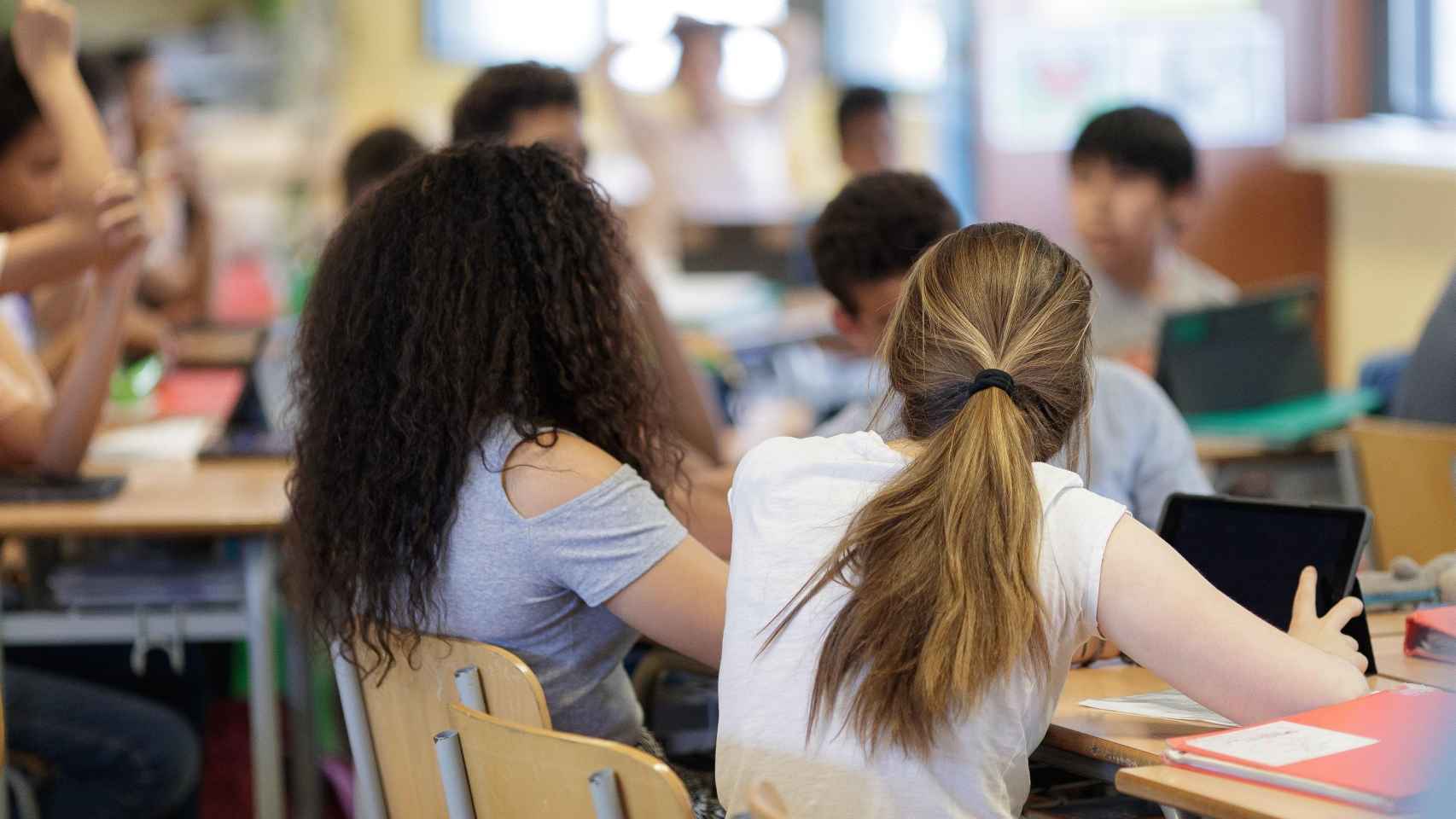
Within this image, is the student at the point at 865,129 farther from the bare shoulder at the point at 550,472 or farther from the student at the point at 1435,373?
the bare shoulder at the point at 550,472

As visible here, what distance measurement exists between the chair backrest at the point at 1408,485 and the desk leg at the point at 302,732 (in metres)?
1.66

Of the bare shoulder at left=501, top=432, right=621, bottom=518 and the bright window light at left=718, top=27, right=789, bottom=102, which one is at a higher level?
the bright window light at left=718, top=27, right=789, bottom=102

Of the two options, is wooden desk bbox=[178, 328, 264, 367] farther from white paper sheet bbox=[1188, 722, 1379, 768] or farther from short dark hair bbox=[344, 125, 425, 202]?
white paper sheet bbox=[1188, 722, 1379, 768]

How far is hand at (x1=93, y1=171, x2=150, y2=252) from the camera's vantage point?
233cm

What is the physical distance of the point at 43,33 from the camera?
2.37 meters

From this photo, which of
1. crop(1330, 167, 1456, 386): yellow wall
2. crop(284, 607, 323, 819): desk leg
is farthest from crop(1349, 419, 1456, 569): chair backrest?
crop(1330, 167, 1456, 386): yellow wall

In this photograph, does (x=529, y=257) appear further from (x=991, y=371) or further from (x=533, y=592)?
(x=991, y=371)

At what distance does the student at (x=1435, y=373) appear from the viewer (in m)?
1.96

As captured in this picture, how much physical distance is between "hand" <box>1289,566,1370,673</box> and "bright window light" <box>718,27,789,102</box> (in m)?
4.91

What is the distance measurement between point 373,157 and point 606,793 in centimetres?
237

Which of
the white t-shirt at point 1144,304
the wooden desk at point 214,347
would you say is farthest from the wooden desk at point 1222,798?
the wooden desk at point 214,347

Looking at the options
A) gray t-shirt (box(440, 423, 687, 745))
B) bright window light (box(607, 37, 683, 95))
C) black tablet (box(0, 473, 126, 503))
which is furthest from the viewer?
bright window light (box(607, 37, 683, 95))

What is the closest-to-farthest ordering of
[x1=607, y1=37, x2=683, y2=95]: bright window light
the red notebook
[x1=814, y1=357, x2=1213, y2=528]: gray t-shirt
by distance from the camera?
1. the red notebook
2. [x1=814, y1=357, x2=1213, y2=528]: gray t-shirt
3. [x1=607, y1=37, x2=683, y2=95]: bright window light

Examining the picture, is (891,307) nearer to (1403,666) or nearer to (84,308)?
(1403,666)
